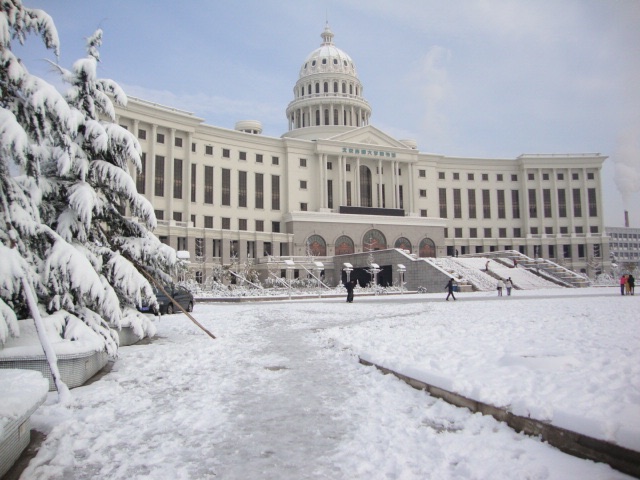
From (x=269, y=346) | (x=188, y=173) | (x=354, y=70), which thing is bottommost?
(x=269, y=346)

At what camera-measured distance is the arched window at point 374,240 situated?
66.1 m

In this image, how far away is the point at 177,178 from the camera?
6081 cm

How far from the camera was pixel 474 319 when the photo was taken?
14.9 m

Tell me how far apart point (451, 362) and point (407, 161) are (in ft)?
226

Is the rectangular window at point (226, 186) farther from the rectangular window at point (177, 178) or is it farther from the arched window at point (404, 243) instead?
the arched window at point (404, 243)

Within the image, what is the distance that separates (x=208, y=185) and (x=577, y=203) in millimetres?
Result: 63029

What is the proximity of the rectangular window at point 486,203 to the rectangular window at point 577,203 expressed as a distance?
14780 millimetres

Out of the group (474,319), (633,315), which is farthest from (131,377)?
(633,315)

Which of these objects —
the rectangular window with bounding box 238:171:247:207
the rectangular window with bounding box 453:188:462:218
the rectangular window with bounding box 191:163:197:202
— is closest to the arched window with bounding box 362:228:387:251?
the rectangular window with bounding box 238:171:247:207

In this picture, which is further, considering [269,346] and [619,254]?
[619,254]

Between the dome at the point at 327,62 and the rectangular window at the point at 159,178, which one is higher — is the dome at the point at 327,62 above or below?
above

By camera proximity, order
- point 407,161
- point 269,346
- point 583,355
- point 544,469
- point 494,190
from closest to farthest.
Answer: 1. point 544,469
2. point 583,355
3. point 269,346
4. point 407,161
5. point 494,190

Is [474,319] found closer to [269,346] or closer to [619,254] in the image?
[269,346]

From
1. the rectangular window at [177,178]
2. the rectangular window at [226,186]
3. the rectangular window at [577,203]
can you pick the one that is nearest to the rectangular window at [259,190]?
the rectangular window at [226,186]
